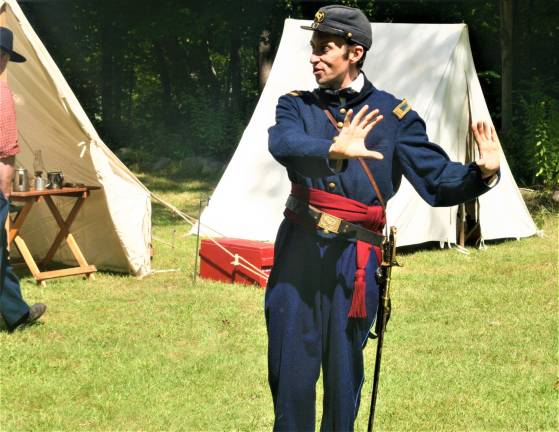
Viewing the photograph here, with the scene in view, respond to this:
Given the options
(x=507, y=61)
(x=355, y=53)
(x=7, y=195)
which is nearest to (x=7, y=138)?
(x=7, y=195)

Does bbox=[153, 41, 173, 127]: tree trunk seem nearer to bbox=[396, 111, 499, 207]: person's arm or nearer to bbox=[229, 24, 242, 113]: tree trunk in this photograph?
bbox=[229, 24, 242, 113]: tree trunk

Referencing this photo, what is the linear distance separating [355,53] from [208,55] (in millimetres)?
24558

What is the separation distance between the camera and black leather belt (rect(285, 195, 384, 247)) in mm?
3611

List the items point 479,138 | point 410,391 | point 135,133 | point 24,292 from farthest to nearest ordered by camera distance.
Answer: point 135,133
point 24,292
point 410,391
point 479,138

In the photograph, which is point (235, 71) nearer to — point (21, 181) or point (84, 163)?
point (84, 163)

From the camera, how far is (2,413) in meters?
5.18

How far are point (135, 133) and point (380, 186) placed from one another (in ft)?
71.0

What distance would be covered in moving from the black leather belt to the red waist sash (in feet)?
0.05


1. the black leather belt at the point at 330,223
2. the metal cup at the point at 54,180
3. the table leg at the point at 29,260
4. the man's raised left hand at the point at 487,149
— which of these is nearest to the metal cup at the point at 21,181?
the metal cup at the point at 54,180

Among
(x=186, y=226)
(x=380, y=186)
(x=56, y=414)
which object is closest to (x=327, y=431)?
(x=380, y=186)

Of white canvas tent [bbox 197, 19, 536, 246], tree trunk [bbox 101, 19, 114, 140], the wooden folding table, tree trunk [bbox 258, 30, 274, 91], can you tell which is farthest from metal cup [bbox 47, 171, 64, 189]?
tree trunk [bbox 101, 19, 114, 140]

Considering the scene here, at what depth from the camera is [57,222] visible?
8586 mm

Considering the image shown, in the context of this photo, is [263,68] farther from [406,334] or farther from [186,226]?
[406,334]

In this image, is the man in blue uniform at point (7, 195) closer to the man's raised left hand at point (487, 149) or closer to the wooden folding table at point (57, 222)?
the wooden folding table at point (57, 222)
